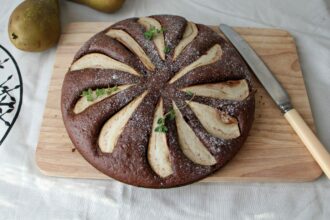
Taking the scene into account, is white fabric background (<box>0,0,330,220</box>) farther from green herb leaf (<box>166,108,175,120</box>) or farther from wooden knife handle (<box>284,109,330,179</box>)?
green herb leaf (<box>166,108,175,120</box>)

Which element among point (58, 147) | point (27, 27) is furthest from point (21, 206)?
point (27, 27)

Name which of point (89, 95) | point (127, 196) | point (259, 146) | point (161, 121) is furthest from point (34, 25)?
point (259, 146)

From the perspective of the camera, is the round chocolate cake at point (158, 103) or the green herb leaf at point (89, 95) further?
the green herb leaf at point (89, 95)

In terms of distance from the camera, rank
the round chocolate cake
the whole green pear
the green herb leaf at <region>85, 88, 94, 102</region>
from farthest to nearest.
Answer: the whole green pear
the green herb leaf at <region>85, 88, 94, 102</region>
the round chocolate cake

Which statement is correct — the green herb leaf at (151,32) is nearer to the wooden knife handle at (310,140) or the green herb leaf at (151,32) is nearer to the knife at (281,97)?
the knife at (281,97)

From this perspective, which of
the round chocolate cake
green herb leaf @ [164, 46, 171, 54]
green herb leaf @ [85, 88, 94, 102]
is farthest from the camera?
green herb leaf @ [164, 46, 171, 54]

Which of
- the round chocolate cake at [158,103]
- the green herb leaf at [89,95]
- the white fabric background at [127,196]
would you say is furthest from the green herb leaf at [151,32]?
the white fabric background at [127,196]

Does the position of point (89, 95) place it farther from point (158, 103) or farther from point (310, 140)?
point (310, 140)

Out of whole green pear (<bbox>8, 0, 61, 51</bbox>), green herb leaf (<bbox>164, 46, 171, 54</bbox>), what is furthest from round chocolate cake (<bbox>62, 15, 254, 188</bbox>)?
whole green pear (<bbox>8, 0, 61, 51</bbox>)
